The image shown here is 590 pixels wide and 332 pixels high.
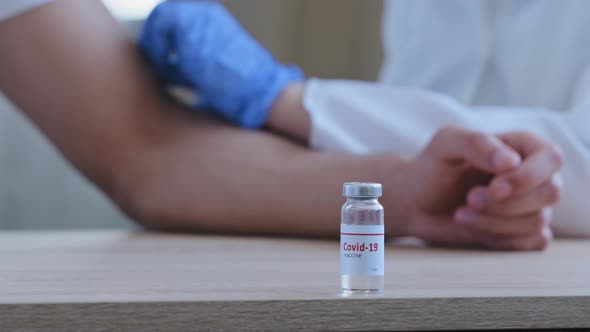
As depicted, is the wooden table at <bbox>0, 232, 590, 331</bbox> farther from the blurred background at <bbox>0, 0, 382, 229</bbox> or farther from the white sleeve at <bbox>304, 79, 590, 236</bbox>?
the blurred background at <bbox>0, 0, 382, 229</bbox>

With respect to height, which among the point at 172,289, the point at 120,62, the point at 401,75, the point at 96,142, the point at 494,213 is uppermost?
the point at 401,75

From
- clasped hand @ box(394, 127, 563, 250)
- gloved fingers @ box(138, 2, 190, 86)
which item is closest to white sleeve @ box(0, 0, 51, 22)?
gloved fingers @ box(138, 2, 190, 86)

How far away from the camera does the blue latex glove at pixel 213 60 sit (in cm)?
A: 99

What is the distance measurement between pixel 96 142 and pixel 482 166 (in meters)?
0.49

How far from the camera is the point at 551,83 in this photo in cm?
112

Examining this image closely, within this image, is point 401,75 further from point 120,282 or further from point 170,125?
point 120,282

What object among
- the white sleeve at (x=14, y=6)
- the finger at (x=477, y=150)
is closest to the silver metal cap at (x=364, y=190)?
the finger at (x=477, y=150)

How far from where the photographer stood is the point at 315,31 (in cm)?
329

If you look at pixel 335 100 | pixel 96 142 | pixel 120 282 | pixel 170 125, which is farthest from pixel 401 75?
pixel 120 282

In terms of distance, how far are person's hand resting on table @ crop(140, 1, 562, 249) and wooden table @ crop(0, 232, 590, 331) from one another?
0.25ft

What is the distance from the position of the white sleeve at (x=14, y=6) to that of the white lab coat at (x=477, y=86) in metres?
0.35

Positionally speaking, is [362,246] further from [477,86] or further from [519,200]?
[477,86]

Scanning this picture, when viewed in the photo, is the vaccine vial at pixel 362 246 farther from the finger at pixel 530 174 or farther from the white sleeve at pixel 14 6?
the white sleeve at pixel 14 6

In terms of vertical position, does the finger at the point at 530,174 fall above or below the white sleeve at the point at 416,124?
below
